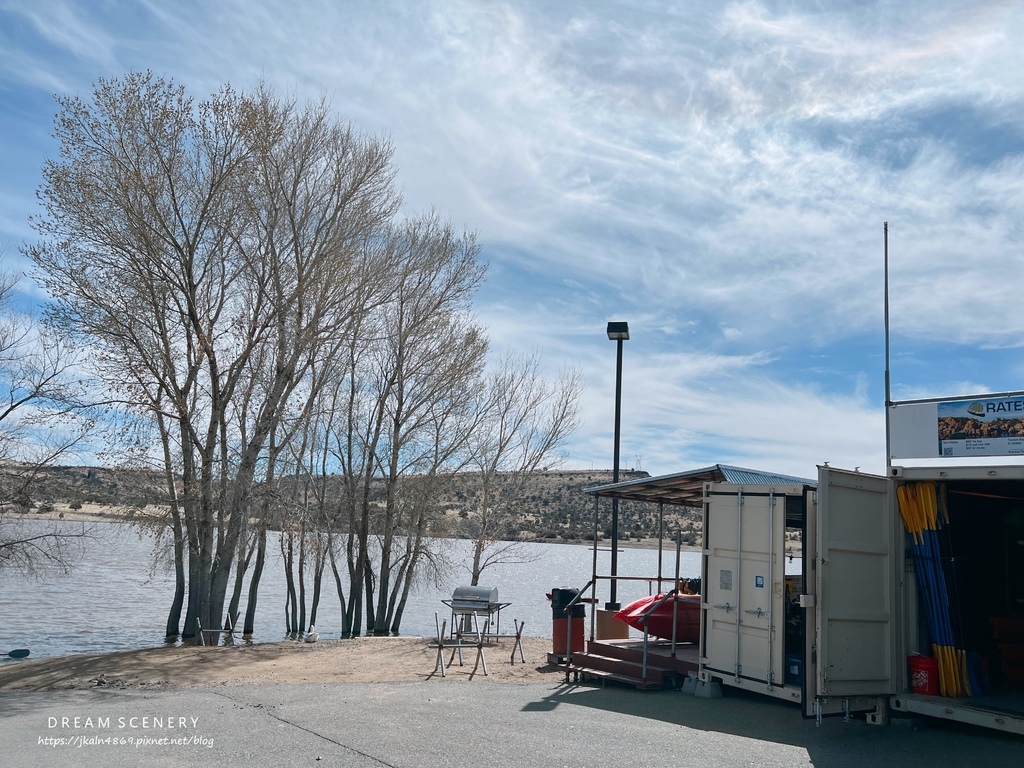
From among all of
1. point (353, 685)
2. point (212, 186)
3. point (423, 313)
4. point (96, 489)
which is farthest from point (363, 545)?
point (353, 685)

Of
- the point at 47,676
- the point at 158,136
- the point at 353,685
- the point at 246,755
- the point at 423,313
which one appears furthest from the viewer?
the point at 423,313

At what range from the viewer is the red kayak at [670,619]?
1314 cm

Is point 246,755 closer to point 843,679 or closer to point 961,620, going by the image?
point 843,679

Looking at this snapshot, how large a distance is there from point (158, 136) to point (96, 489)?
792cm

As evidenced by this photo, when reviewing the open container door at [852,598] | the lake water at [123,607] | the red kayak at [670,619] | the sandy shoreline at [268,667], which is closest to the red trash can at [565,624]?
the sandy shoreline at [268,667]

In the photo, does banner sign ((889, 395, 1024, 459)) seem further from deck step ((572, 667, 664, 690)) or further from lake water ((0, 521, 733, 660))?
lake water ((0, 521, 733, 660))

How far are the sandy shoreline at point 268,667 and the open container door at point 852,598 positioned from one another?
531 cm

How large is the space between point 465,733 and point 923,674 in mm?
4900

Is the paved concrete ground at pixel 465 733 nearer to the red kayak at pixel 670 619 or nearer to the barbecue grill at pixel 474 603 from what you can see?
the red kayak at pixel 670 619

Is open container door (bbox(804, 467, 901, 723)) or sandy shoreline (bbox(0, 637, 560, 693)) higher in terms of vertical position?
open container door (bbox(804, 467, 901, 723))

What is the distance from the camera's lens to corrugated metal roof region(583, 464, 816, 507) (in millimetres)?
12188

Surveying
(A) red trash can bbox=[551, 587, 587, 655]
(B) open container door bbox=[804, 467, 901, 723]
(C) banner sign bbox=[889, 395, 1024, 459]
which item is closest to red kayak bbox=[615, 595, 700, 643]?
(A) red trash can bbox=[551, 587, 587, 655]

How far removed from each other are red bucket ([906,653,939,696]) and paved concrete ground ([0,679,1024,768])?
→ 1.32 ft

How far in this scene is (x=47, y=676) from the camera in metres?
14.4
